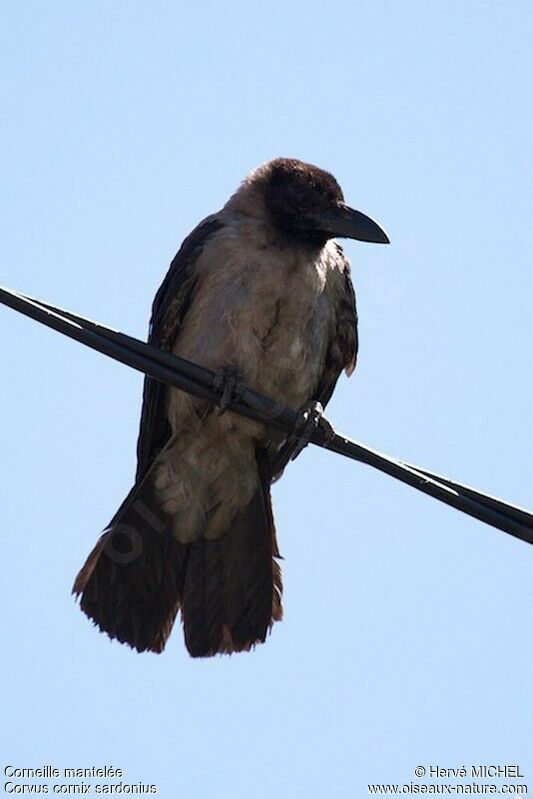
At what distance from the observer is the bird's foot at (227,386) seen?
19.7 ft

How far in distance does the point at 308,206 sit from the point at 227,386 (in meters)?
1.50

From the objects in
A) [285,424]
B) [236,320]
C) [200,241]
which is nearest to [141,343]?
[285,424]

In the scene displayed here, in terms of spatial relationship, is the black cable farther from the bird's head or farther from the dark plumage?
the bird's head

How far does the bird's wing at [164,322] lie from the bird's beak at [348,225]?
559mm

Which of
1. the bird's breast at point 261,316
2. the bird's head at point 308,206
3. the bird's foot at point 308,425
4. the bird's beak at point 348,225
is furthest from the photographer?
the bird's head at point 308,206

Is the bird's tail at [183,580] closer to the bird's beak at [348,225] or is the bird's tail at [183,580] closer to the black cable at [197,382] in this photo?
the bird's beak at [348,225]

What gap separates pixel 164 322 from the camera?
729cm

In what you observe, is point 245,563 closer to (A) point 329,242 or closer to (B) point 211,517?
(B) point 211,517

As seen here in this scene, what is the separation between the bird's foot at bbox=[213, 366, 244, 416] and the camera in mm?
6000

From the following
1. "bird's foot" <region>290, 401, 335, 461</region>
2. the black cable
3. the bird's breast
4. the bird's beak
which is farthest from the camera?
the bird's beak

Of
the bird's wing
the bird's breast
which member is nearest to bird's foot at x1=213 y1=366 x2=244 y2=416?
the bird's breast

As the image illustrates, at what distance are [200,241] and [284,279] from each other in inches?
22.0

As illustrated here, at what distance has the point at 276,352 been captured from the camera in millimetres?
6977

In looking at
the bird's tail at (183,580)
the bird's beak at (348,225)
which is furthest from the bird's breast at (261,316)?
the bird's tail at (183,580)
